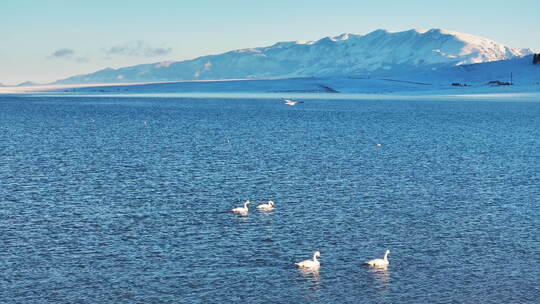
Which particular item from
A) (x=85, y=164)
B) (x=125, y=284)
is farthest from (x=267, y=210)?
(x=85, y=164)

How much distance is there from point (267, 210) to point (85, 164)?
21.7m

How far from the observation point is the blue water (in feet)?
81.6

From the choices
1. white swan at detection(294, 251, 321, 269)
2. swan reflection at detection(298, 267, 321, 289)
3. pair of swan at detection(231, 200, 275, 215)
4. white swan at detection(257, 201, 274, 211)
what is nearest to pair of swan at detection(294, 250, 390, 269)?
white swan at detection(294, 251, 321, 269)

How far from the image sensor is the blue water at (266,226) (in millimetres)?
24875

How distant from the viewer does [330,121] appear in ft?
383

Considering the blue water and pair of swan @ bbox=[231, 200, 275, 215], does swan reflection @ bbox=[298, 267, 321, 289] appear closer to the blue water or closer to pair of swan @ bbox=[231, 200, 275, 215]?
the blue water

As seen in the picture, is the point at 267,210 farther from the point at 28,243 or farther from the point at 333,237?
the point at 28,243

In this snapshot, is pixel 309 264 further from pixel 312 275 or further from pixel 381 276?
pixel 381 276

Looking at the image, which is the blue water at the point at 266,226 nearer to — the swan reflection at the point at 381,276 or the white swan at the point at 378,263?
the swan reflection at the point at 381,276

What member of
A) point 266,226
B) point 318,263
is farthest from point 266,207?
point 318,263

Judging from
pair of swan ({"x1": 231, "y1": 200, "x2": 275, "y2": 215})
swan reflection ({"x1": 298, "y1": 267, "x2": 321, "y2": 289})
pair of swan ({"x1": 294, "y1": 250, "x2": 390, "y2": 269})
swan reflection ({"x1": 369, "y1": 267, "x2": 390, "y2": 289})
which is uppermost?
pair of swan ({"x1": 231, "y1": 200, "x2": 275, "y2": 215})

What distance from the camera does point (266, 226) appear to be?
109 feet

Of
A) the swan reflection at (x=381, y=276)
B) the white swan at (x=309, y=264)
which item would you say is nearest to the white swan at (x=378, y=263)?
the swan reflection at (x=381, y=276)

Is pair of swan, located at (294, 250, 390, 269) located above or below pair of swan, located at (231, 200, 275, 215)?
below
